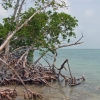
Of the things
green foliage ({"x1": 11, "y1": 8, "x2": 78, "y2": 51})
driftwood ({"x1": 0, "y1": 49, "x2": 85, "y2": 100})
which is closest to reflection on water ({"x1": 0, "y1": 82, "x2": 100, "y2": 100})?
driftwood ({"x1": 0, "y1": 49, "x2": 85, "y2": 100})

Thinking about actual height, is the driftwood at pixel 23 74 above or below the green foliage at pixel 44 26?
below

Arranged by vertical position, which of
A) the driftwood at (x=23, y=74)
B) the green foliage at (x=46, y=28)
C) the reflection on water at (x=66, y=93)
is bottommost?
the reflection on water at (x=66, y=93)

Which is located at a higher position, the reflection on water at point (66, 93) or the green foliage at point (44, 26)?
the green foliage at point (44, 26)

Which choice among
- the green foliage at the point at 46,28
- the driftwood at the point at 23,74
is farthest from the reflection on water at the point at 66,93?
the green foliage at the point at 46,28

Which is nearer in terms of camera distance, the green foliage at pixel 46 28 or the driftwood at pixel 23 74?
the green foliage at pixel 46 28

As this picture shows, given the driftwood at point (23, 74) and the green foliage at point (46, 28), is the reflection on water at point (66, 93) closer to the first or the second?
the driftwood at point (23, 74)

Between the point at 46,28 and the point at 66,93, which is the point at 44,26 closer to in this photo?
the point at 46,28

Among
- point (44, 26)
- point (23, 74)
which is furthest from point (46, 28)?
point (23, 74)

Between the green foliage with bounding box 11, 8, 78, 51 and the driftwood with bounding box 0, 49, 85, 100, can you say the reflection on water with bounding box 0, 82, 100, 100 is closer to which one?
the driftwood with bounding box 0, 49, 85, 100

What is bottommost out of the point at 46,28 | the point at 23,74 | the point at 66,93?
the point at 66,93

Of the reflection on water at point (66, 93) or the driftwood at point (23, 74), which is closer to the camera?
the reflection on water at point (66, 93)

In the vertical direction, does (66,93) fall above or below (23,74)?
below

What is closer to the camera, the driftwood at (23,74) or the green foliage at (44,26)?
the green foliage at (44,26)

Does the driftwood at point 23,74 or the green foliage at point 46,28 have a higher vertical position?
the green foliage at point 46,28
